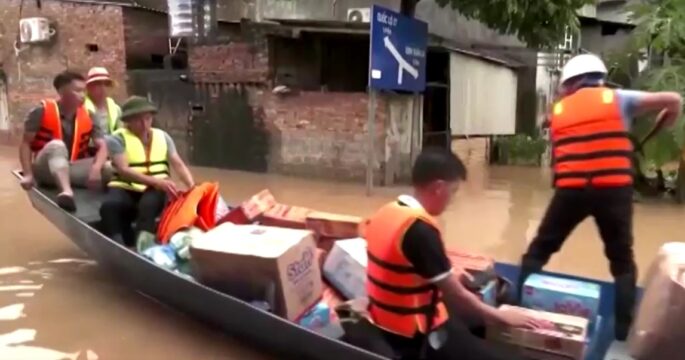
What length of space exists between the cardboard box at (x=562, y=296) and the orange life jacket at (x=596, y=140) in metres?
0.50

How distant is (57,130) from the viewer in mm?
5578

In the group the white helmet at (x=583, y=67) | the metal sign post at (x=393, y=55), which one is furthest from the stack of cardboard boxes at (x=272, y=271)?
the metal sign post at (x=393, y=55)

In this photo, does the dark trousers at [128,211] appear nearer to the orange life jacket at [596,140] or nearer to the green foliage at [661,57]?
the orange life jacket at [596,140]

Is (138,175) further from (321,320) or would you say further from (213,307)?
(321,320)

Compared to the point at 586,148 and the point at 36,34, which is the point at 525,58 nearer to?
the point at 36,34

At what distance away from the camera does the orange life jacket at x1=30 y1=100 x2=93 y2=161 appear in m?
5.51

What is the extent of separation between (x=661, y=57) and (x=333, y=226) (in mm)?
6677

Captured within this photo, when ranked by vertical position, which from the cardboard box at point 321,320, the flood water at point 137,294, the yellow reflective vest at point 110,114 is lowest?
the flood water at point 137,294

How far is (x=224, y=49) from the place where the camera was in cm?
1110

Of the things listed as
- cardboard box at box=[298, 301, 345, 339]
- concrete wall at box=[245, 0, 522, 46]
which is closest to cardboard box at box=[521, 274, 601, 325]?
cardboard box at box=[298, 301, 345, 339]

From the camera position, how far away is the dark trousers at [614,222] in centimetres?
334

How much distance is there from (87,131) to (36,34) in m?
8.83

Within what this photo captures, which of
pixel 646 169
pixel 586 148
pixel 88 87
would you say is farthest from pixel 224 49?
pixel 586 148

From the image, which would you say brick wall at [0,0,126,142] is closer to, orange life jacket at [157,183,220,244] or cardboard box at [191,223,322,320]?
orange life jacket at [157,183,220,244]
